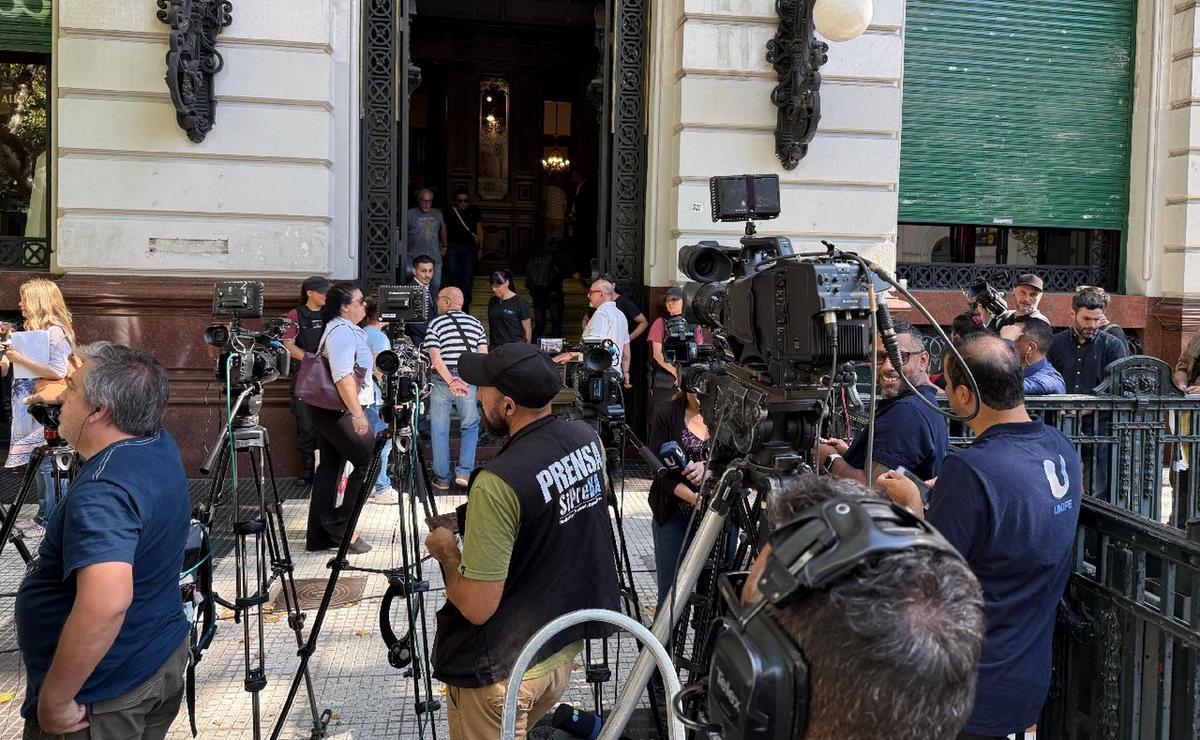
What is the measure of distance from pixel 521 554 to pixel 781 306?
1172mm

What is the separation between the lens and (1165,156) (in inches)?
444

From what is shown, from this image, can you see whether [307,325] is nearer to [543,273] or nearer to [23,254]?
[23,254]

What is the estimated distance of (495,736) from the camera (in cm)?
311

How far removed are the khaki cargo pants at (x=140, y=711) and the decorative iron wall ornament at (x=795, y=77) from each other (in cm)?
808

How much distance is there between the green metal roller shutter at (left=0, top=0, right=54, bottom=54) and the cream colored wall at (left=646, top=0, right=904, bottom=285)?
251 inches

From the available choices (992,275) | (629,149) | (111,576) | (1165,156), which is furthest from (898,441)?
(1165,156)

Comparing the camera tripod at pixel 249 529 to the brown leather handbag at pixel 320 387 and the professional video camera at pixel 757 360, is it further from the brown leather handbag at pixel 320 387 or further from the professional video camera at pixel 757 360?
the brown leather handbag at pixel 320 387

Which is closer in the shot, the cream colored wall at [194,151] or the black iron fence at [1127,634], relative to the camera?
the black iron fence at [1127,634]

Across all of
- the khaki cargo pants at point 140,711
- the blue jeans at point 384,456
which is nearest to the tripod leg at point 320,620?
the khaki cargo pants at point 140,711

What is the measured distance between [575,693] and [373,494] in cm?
451

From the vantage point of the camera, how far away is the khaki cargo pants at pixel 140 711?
2.79 meters

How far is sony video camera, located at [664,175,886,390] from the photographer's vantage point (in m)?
2.48

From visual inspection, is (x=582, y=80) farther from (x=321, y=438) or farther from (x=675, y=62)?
(x=321, y=438)

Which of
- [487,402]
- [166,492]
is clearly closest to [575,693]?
[487,402]
